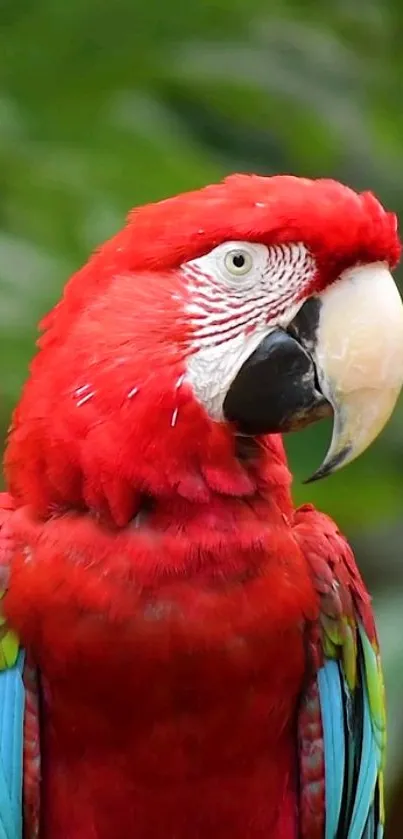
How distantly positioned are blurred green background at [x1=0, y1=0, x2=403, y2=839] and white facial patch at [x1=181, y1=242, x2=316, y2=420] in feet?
1.09

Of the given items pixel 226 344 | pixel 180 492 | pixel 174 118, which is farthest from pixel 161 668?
pixel 174 118

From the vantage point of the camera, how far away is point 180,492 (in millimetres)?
895

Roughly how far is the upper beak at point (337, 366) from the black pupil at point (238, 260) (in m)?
0.05

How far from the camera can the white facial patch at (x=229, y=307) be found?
0.88 metres

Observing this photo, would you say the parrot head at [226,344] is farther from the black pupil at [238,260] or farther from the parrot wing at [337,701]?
the parrot wing at [337,701]

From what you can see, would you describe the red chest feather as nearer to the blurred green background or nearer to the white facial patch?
the white facial patch

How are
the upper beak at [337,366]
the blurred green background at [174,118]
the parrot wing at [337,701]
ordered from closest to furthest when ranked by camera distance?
1. the upper beak at [337,366]
2. the parrot wing at [337,701]
3. the blurred green background at [174,118]

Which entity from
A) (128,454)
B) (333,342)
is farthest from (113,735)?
(333,342)

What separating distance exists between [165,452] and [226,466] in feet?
0.16

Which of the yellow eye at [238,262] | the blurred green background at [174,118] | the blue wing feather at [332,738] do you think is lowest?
the blue wing feather at [332,738]

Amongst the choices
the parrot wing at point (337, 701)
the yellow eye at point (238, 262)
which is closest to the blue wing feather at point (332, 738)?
the parrot wing at point (337, 701)

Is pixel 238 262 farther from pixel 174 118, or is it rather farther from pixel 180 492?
pixel 174 118

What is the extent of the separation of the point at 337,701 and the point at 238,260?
0.39m

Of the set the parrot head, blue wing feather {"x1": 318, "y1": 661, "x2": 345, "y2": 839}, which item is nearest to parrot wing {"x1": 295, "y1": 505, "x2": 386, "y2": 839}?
blue wing feather {"x1": 318, "y1": 661, "x2": 345, "y2": 839}
